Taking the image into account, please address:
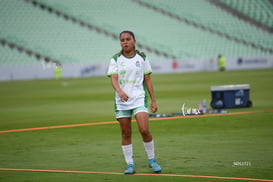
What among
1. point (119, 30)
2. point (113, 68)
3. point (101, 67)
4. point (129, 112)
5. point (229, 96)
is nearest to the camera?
point (113, 68)

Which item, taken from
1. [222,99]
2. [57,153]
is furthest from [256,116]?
[57,153]

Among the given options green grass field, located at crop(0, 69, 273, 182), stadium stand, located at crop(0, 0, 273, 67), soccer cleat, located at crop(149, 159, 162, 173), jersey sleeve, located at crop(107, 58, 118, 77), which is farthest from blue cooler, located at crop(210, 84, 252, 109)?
stadium stand, located at crop(0, 0, 273, 67)

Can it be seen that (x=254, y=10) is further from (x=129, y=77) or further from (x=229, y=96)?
(x=129, y=77)

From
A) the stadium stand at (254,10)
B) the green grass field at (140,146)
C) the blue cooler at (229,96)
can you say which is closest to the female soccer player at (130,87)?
the green grass field at (140,146)

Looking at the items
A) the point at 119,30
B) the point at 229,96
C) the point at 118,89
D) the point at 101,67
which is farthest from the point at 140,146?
the point at 119,30

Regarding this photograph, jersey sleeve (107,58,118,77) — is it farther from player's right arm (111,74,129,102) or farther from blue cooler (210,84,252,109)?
blue cooler (210,84,252,109)

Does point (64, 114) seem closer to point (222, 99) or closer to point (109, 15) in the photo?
point (222, 99)

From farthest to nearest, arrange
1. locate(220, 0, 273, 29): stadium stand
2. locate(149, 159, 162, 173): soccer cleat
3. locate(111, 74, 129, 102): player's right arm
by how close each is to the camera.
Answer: locate(220, 0, 273, 29): stadium stand, locate(149, 159, 162, 173): soccer cleat, locate(111, 74, 129, 102): player's right arm

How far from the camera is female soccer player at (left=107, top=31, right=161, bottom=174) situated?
9.14 metres

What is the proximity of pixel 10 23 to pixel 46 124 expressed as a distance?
38065 mm

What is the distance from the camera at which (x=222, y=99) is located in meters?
19.9

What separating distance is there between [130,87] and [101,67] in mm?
46413

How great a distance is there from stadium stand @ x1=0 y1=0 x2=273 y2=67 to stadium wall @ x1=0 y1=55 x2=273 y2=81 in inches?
32.6

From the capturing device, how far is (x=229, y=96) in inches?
786
